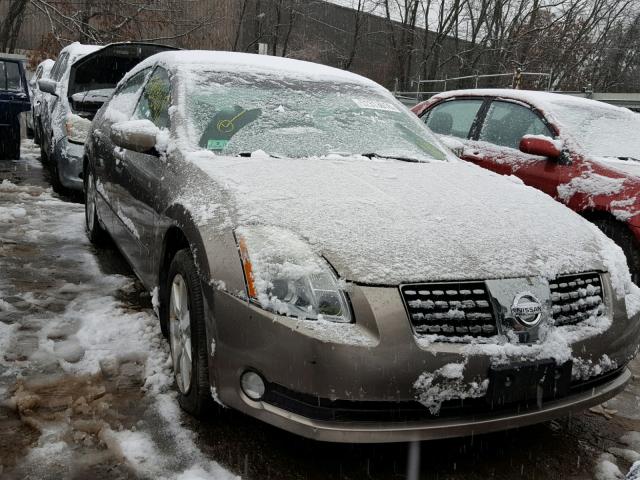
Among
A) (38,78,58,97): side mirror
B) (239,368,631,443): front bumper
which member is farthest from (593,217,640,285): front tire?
(38,78,58,97): side mirror

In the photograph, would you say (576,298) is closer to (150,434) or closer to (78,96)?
(150,434)

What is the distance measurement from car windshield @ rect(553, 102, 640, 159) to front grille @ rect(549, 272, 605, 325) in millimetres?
2612

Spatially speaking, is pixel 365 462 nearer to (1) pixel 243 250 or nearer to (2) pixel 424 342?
(2) pixel 424 342

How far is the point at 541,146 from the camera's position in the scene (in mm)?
4551

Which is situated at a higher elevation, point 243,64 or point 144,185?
point 243,64

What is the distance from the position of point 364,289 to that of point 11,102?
26.3ft

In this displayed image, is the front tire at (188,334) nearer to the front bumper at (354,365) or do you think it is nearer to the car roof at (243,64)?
the front bumper at (354,365)

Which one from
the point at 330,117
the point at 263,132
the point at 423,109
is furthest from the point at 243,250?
the point at 423,109

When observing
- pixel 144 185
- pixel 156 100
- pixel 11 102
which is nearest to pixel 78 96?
pixel 11 102

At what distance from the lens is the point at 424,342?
1939mm

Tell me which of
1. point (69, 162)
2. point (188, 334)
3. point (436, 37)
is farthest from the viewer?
point (436, 37)

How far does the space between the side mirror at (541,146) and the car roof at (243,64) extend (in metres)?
1.49

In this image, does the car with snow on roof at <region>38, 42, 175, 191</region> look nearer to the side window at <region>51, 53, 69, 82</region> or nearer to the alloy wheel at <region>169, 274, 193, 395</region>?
the side window at <region>51, 53, 69, 82</region>

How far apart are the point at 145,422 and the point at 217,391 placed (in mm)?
498
